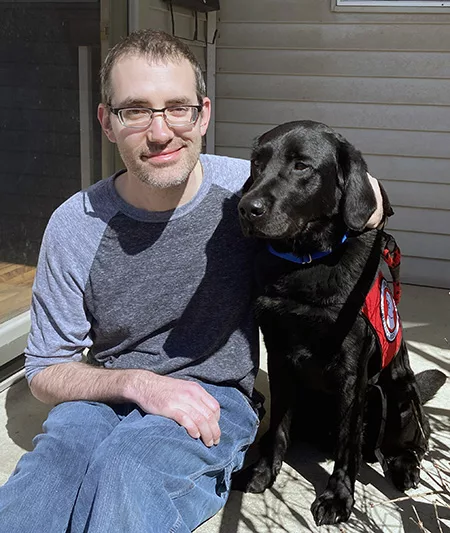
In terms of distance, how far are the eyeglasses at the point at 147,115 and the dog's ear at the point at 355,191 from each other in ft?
1.54

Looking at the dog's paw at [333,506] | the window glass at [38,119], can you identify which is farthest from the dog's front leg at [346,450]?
the window glass at [38,119]

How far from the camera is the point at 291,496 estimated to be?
202cm

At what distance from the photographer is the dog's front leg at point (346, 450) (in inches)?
72.9

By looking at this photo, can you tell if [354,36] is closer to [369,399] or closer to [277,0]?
[277,0]

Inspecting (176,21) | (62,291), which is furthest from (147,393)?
(176,21)

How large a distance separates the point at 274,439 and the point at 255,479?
141mm

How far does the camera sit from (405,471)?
2045mm

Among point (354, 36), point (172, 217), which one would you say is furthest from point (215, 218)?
point (354, 36)

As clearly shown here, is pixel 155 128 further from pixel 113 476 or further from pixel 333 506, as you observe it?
pixel 333 506

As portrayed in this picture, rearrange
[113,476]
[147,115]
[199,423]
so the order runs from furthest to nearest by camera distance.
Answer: [147,115]
[199,423]
[113,476]

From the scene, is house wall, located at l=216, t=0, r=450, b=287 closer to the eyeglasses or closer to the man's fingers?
the eyeglasses

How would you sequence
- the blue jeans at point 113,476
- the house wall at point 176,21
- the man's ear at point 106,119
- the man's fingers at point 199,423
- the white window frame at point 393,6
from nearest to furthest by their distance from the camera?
1. the blue jeans at point 113,476
2. the man's fingers at point 199,423
3. the man's ear at point 106,119
4. the house wall at point 176,21
5. the white window frame at point 393,6

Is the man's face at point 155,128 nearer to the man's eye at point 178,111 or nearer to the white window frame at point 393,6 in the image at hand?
the man's eye at point 178,111

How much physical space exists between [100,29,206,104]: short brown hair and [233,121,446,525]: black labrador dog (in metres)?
0.34
